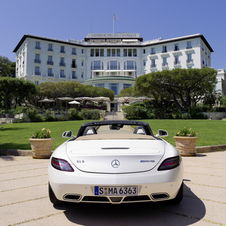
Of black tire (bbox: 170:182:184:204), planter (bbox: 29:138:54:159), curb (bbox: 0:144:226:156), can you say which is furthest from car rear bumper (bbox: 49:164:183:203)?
curb (bbox: 0:144:226:156)

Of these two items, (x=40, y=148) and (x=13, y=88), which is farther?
(x=13, y=88)

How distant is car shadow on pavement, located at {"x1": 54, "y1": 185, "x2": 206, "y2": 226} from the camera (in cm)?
276

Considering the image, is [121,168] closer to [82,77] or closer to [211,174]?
[211,174]

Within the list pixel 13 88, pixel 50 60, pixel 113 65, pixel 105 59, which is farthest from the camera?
pixel 105 59

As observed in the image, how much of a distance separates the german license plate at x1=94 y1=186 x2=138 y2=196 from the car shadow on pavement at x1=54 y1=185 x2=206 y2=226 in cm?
46

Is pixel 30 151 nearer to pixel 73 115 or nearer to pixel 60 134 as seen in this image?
pixel 60 134

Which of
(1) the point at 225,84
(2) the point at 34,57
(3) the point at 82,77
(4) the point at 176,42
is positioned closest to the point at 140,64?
(4) the point at 176,42

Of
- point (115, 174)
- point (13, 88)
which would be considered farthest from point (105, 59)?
point (115, 174)

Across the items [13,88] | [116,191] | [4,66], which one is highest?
[4,66]

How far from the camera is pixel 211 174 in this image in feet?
17.1

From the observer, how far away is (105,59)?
64.1 metres

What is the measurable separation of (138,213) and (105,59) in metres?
63.6

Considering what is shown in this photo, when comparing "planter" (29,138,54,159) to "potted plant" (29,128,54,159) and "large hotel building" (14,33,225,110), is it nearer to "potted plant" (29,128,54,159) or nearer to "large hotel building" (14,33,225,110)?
"potted plant" (29,128,54,159)

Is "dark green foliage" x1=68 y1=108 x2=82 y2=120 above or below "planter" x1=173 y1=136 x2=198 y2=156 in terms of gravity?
above
